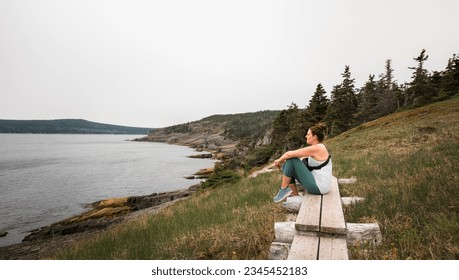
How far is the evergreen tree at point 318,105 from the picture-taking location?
45275 mm

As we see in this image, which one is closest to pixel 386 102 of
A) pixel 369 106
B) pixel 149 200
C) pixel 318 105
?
pixel 369 106

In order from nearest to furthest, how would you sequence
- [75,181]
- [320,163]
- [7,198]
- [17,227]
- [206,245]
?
[206,245]
[320,163]
[17,227]
[7,198]
[75,181]

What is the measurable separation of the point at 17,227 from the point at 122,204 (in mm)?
8394

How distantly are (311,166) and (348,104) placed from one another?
48.4 m

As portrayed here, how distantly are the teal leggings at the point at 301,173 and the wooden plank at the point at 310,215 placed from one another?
0.23 meters

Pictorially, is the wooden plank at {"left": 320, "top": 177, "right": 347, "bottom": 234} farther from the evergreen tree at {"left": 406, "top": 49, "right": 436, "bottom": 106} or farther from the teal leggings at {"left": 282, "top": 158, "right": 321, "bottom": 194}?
the evergreen tree at {"left": 406, "top": 49, "right": 436, "bottom": 106}

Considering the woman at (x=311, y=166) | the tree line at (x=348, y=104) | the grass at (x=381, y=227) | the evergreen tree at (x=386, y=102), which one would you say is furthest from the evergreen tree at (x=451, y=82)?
the woman at (x=311, y=166)

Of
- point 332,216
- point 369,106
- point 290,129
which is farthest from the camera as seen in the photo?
point 369,106

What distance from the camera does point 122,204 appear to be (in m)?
25.8

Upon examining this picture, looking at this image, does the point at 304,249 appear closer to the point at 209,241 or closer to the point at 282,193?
the point at 209,241

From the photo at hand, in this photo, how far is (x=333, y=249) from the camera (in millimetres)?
3074

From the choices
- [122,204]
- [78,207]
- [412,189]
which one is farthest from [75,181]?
[412,189]
